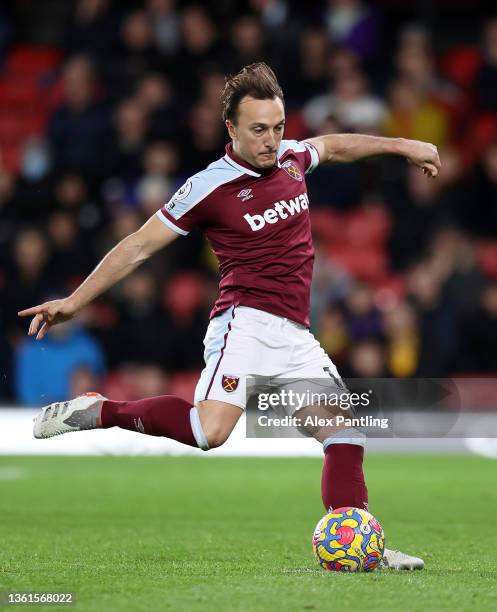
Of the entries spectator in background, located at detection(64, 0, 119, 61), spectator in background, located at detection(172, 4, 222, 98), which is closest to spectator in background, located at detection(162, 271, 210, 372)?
spectator in background, located at detection(172, 4, 222, 98)

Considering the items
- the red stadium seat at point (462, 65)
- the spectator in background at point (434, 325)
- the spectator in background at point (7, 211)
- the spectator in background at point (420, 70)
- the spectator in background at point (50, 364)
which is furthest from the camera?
the red stadium seat at point (462, 65)

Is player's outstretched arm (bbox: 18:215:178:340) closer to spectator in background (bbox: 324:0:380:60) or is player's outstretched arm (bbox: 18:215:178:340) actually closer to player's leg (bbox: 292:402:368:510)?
player's leg (bbox: 292:402:368:510)

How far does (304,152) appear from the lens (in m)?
6.65

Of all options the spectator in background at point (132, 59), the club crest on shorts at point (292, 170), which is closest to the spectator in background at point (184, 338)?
the spectator in background at point (132, 59)

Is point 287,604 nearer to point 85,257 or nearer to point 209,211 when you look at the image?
point 209,211

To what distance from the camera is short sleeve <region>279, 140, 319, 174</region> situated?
6598 millimetres

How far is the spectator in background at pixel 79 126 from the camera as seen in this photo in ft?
49.1

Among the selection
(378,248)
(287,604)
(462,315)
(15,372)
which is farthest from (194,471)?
(287,604)

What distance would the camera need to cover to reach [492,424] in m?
12.4

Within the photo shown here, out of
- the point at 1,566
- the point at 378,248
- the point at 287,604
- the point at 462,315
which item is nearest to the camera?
the point at 287,604

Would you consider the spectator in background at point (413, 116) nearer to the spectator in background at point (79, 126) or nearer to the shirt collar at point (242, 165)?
the spectator in background at point (79, 126)

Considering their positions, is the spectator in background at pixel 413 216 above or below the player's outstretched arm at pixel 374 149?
above

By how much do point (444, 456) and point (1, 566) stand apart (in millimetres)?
7263

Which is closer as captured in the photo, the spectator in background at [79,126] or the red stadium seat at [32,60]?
the spectator in background at [79,126]
